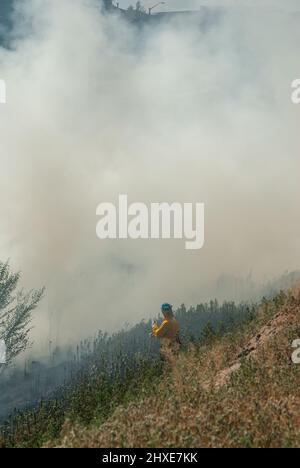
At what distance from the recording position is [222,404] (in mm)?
8070

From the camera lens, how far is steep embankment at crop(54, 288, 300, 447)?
22.0 ft

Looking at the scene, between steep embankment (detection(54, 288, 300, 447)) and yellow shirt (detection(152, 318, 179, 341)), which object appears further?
yellow shirt (detection(152, 318, 179, 341))

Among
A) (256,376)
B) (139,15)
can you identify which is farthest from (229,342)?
(139,15)

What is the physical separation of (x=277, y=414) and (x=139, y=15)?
127332 millimetres

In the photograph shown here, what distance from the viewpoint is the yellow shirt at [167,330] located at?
13.9 m

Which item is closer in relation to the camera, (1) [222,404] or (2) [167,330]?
(1) [222,404]

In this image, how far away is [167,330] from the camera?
551 inches

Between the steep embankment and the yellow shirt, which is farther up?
the yellow shirt

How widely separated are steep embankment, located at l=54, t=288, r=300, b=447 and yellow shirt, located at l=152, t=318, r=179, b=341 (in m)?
0.69

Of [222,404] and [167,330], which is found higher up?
[167,330]

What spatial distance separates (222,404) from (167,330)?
19.6ft

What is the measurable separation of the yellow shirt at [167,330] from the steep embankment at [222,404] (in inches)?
27.3
